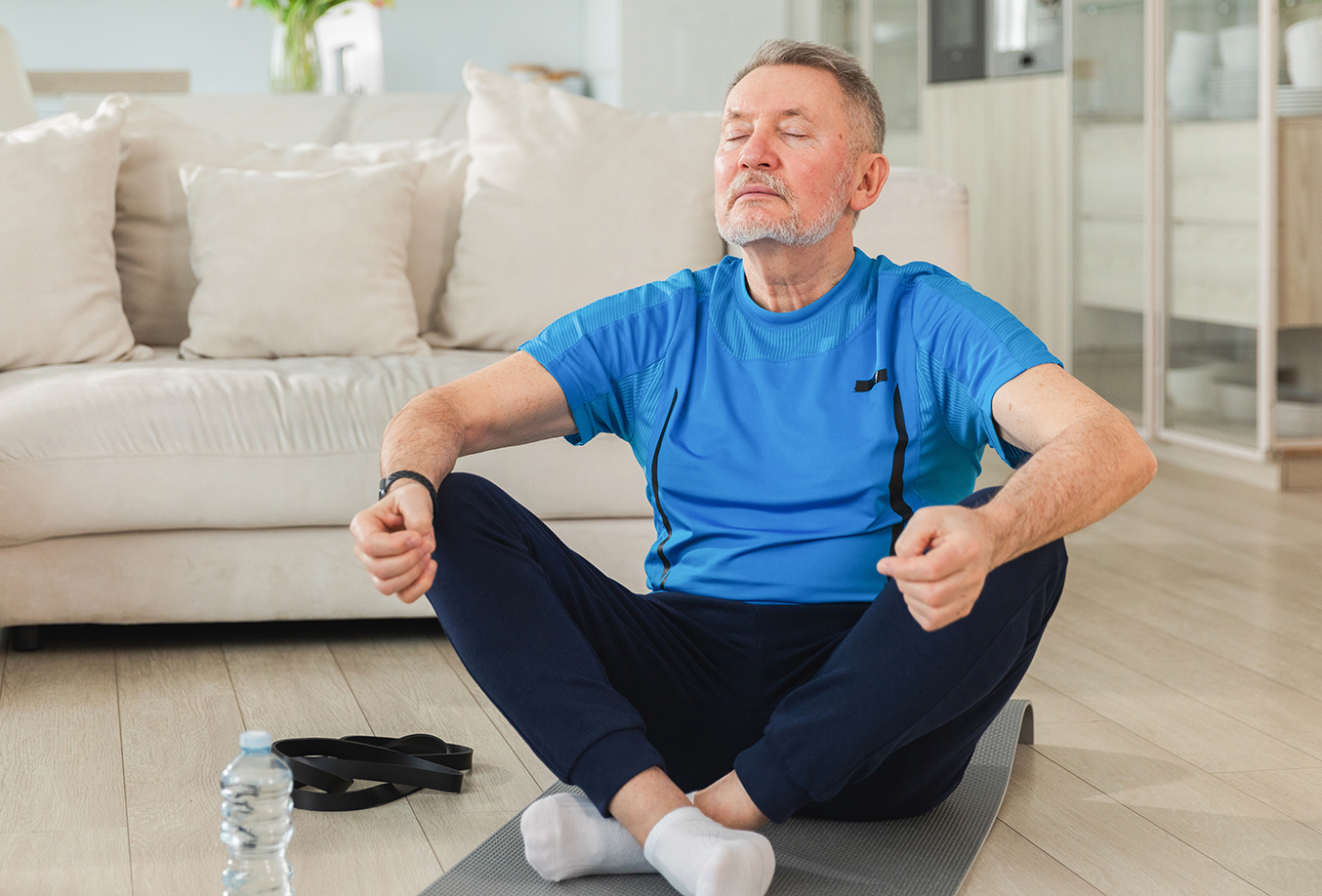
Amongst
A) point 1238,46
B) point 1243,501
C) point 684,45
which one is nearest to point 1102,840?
point 1243,501

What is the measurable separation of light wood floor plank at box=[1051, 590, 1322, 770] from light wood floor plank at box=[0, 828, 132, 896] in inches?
56.1

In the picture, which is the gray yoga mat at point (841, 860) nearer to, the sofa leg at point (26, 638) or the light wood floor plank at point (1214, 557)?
the sofa leg at point (26, 638)

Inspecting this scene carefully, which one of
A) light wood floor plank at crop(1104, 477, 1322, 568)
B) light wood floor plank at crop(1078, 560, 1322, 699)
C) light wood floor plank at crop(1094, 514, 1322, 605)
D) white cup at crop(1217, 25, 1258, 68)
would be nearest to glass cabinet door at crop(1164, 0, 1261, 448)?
white cup at crop(1217, 25, 1258, 68)

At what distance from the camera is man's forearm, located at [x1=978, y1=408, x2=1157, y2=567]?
1238mm

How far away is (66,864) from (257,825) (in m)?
0.38

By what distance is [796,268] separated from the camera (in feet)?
5.14

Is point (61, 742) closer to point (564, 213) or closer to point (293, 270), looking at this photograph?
point (293, 270)

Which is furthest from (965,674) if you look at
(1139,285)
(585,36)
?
(585,36)

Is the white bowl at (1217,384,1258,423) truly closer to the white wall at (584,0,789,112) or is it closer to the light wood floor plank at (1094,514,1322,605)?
the light wood floor plank at (1094,514,1322,605)

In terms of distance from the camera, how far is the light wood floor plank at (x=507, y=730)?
5.68ft

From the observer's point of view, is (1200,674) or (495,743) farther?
(1200,674)

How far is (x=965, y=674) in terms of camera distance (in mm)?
1295

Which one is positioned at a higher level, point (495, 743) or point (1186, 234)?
point (1186, 234)

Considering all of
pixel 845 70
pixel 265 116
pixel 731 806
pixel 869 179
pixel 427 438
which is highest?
pixel 265 116
